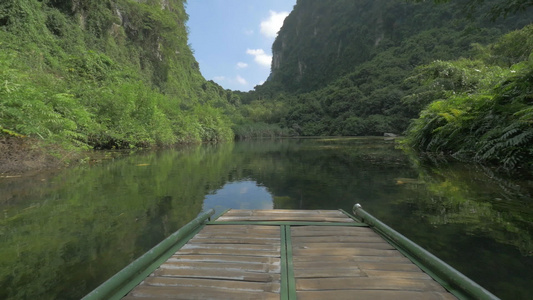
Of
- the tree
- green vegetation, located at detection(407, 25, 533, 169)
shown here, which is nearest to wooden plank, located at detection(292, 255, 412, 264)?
green vegetation, located at detection(407, 25, 533, 169)

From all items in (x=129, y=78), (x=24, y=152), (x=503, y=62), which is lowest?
(x=24, y=152)

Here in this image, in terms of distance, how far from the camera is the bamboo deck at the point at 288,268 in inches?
60.3

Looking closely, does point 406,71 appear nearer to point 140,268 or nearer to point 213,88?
point 213,88

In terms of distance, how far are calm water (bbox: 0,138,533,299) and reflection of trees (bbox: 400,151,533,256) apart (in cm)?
1

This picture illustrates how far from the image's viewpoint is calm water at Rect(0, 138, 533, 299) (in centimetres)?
238

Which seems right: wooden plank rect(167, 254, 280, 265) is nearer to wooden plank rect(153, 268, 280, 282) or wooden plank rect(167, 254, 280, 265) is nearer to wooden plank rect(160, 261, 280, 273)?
wooden plank rect(160, 261, 280, 273)

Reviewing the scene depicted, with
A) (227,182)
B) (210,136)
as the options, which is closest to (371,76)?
(210,136)

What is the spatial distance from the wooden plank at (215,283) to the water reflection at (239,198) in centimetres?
258

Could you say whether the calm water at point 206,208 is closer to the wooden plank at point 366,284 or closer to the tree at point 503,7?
the wooden plank at point 366,284

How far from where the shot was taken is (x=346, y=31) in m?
104

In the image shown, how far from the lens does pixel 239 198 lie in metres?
5.38

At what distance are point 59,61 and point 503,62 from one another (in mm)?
29357

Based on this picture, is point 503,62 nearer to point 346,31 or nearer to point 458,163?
point 458,163

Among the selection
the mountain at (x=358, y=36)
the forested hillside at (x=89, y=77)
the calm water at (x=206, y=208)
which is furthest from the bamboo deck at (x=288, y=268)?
the mountain at (x=358, y=36)
